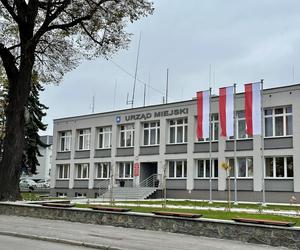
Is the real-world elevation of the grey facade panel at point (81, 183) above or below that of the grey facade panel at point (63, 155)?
below

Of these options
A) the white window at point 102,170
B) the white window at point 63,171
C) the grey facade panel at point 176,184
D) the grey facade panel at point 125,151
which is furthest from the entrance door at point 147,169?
the white window at point 63,171

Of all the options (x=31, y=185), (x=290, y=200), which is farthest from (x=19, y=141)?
(x=31, y=185)

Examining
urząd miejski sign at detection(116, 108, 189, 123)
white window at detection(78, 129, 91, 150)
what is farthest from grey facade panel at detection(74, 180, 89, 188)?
urząd miejski sign at detection(116, 108, 189, 123)

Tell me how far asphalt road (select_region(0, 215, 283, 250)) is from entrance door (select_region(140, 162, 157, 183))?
27.2 m

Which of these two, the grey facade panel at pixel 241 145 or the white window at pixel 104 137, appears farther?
the white window at pixel 104 137

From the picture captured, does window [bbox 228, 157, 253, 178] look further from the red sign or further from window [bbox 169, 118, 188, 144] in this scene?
the red sign

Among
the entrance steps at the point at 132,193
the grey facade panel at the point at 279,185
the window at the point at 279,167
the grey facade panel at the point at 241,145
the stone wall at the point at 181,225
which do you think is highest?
the grey facade panel at the point at 241,145

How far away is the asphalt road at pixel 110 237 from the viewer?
1294 centimetres

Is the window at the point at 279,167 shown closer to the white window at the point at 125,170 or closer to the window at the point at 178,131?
the window at the point at 178,131

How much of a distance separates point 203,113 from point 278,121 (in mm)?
5590

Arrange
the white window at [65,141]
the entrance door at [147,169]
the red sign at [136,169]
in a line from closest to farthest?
the red sign at [136,169] < the entrance door at [147,169] < the white window at [65,141]

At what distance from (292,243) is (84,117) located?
1563 inches

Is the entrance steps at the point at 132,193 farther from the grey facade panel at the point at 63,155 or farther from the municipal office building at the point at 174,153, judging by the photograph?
the grey facade panel at the point at 63,155

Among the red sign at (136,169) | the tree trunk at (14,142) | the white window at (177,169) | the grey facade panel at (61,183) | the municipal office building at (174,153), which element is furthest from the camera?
the grey facade panel at (61,183)
